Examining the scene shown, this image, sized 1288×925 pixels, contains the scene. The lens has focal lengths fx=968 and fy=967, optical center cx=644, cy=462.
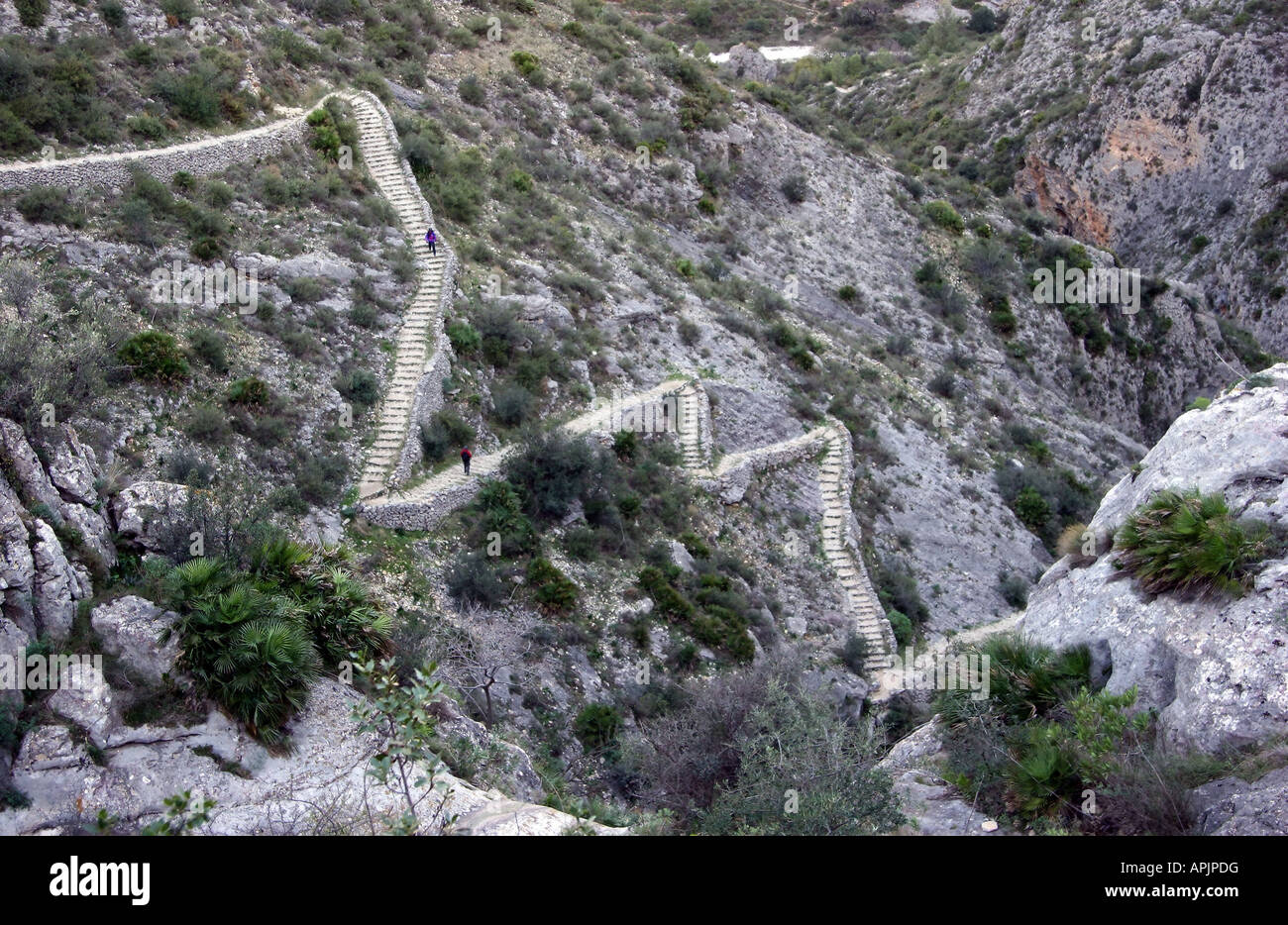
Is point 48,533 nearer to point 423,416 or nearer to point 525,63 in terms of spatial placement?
point 423,416

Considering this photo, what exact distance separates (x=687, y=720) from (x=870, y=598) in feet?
40.4

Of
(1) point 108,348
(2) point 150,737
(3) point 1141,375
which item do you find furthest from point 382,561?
(3) point 1141,375

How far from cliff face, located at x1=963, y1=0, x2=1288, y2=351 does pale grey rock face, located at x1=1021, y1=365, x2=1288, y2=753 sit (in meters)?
42.3

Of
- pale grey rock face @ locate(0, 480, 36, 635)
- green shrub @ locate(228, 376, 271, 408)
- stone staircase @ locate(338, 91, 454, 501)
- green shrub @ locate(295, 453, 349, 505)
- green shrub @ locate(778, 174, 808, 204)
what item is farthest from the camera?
green shrub @ locate(778, 174, 808, 204)

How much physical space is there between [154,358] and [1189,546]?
67.1ft

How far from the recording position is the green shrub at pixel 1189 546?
12469mm

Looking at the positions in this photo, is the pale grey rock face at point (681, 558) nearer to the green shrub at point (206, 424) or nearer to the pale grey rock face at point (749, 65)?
the green shrub at point (206, 424)

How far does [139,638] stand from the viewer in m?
13.2

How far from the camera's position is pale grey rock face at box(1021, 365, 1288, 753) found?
11.3 meters

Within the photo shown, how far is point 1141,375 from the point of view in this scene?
160ft

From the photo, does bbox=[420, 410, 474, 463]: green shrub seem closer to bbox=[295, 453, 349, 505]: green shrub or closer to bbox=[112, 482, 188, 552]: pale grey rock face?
bbox=[295, 453, 349, 505]: green shrub

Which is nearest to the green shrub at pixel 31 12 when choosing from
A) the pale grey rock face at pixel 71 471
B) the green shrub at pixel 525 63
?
the green shrub at pixel 525 63

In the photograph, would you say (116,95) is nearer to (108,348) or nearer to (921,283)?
(108,348)

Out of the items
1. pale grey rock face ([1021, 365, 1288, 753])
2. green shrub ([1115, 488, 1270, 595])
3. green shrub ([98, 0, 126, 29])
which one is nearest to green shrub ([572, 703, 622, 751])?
pale grey rock face ([1021, 365, 1288, 753])
